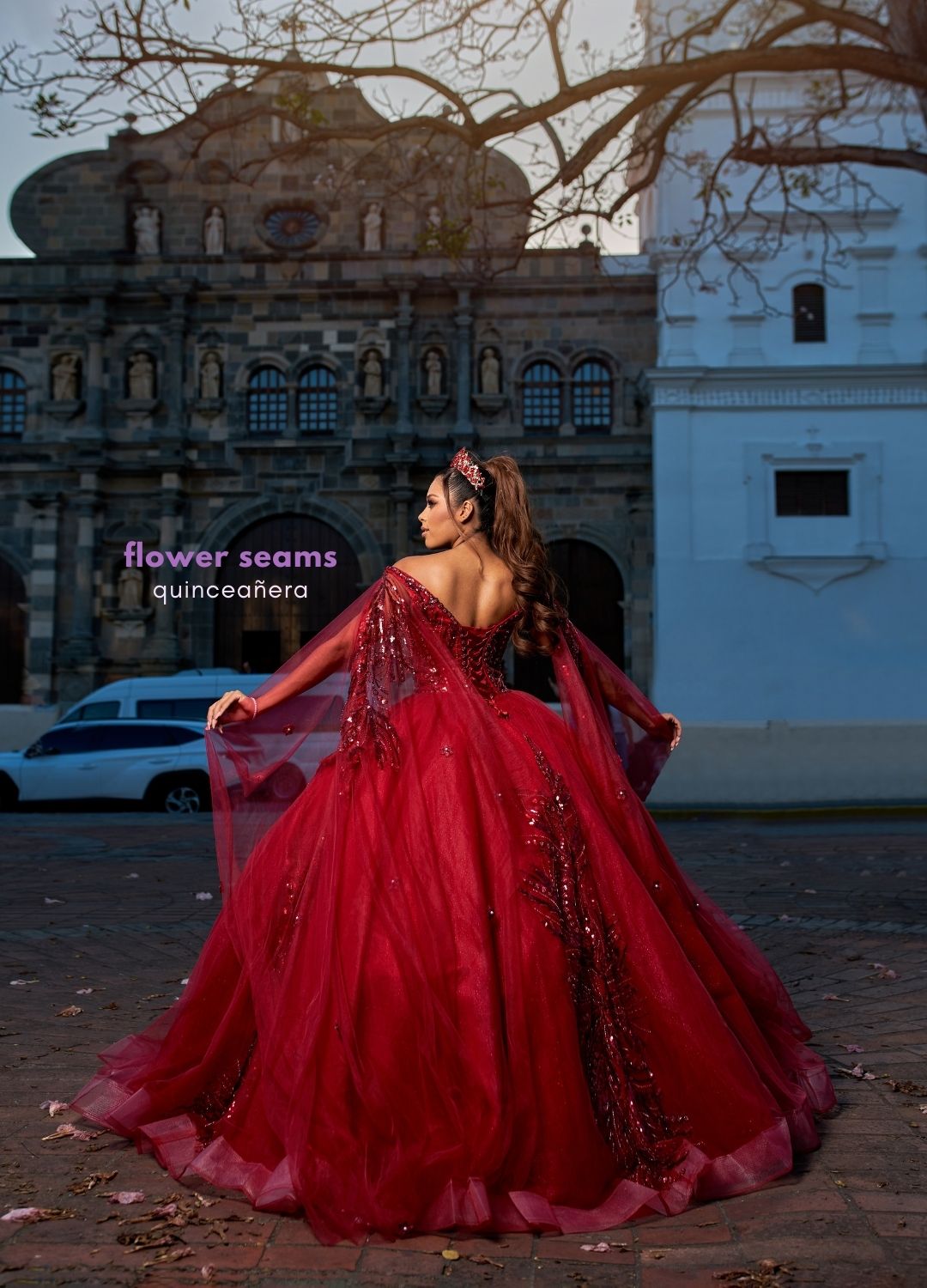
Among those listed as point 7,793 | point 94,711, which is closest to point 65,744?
point 7,793

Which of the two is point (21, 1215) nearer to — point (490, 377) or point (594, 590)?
point (594, 590)

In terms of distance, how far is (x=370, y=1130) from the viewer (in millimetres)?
2969

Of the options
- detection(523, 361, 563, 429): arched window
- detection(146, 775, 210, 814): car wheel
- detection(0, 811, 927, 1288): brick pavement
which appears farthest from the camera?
detection(523, 361, 563, 429): arched window

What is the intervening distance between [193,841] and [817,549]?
51.5 feet

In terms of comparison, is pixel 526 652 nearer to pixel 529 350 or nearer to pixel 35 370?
pixel 529 350

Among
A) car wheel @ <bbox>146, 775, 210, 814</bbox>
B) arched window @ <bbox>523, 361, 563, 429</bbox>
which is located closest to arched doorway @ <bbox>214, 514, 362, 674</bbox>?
arched window @ <bbox>523, 361, 563, 429</bbox>

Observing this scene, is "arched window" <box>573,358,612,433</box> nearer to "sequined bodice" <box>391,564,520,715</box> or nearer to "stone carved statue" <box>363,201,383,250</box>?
"stone carved statue" <box>363,201,383,250</box>

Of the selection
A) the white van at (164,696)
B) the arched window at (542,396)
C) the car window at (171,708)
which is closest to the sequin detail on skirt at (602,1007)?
the white van at (164,696)

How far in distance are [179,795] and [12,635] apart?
11.5m

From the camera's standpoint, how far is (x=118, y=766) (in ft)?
52.2

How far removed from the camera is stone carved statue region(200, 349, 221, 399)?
84.7 ft

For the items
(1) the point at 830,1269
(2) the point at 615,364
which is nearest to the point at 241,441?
(2) the point at 615,364

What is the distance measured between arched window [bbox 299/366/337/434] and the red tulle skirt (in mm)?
22782

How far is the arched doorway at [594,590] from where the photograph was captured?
82.1 feet
